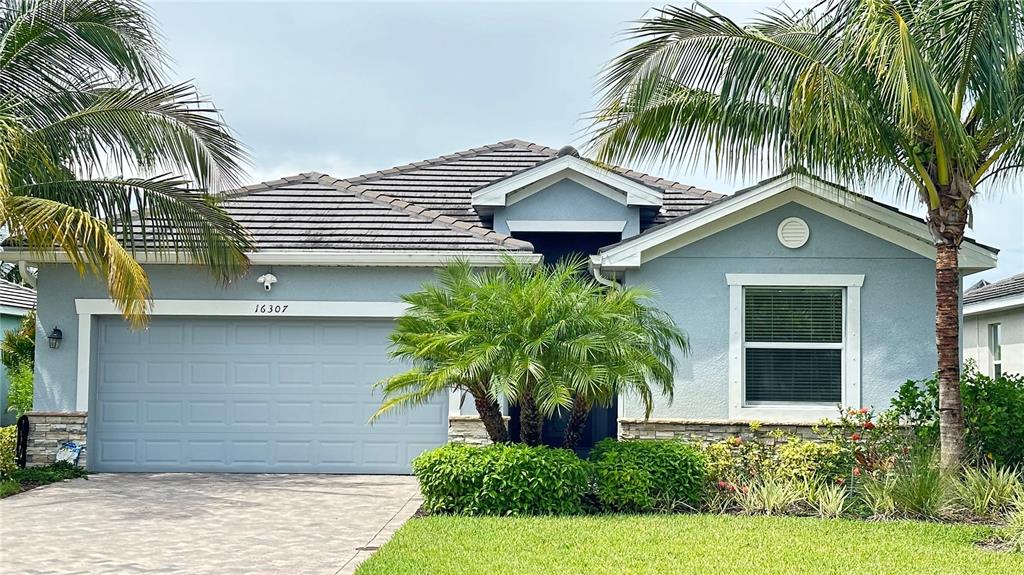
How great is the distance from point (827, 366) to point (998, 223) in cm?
1035

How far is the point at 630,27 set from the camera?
10992mm

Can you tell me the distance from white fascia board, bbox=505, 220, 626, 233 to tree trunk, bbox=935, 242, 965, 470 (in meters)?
4.97

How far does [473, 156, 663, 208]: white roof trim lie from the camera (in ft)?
47.1

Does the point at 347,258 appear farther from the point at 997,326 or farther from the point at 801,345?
the point at 997,326

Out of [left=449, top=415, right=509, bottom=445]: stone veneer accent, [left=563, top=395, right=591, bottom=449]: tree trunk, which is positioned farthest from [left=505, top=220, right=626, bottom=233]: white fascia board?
[left=563, top=395, right=591, bottom=449]: tree trunk

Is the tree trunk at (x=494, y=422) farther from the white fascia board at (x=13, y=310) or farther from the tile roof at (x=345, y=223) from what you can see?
the white fascia board at (x=13, y=310)

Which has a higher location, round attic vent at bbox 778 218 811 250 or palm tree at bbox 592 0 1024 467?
palm tree at bbox 592 0 1024 467

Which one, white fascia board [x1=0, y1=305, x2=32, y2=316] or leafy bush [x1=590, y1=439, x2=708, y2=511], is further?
white fascia board [x1=0, y1=305, x2=32, y2=316]

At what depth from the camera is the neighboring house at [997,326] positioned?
63.6 feet

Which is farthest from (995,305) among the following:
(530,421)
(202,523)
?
(202,523)

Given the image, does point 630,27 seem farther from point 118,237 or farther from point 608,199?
point 118,237

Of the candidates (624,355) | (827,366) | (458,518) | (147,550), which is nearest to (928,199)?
(827,366)

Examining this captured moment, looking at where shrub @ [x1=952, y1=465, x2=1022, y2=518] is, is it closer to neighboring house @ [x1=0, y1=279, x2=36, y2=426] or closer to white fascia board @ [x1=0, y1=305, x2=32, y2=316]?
neighboring house @ [x1=0, y1=279, x2=36, y2=426]

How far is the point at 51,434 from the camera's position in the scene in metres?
13.2
